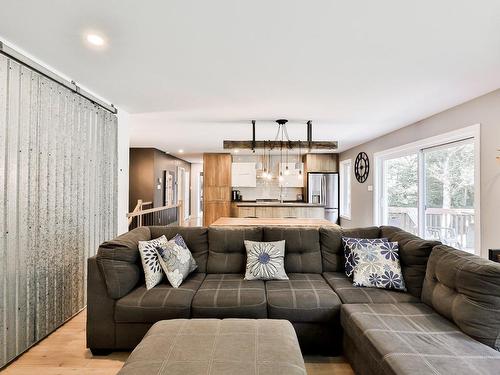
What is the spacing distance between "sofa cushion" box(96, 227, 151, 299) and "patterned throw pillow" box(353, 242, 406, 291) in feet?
6.31

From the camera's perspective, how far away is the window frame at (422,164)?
3.27m

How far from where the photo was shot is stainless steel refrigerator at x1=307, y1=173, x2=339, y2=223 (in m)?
8.05

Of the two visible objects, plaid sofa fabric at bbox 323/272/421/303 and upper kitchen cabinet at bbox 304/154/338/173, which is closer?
plaid sofa fabric at bbox 323/272/421/303

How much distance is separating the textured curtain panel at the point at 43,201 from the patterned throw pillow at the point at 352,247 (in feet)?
8.97

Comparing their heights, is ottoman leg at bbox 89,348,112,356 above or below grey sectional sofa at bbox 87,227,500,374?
below

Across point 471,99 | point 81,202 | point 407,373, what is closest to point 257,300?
point 407,373

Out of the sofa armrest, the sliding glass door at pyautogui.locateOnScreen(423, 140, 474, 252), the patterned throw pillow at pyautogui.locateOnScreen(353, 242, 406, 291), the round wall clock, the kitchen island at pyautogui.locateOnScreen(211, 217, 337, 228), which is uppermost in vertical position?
the round wall clock

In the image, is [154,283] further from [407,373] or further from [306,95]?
[306,95]

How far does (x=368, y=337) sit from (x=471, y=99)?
3.16 meters

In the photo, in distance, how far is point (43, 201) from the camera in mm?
2486

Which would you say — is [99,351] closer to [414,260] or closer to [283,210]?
[414,260]

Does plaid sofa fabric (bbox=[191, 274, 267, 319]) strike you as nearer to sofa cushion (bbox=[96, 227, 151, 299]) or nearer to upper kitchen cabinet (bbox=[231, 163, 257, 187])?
Result: sofa cushion (bbox=[96, 227, 151, 299])

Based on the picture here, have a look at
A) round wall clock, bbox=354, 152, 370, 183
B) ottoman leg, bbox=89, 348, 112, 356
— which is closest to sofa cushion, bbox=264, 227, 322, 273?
ottoman leg, bbox=89, 348, 112, 356

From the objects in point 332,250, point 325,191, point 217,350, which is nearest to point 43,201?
point 217,350
